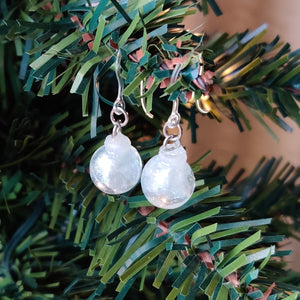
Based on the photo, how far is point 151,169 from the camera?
167mm

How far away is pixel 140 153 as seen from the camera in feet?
0.72

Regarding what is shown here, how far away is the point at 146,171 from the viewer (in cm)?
17

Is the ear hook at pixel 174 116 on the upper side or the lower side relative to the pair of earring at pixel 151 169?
upper

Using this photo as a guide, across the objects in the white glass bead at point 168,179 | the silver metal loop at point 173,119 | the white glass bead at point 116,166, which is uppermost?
the silver metal loop at point 173,119

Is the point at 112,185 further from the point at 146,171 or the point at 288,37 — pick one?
the point at 288,37

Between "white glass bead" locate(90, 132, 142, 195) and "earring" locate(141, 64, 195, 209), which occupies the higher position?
"earring" locate(141, 64, 195, 209)

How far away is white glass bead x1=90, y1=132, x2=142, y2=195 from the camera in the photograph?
0.57 feet

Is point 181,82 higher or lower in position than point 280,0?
lower

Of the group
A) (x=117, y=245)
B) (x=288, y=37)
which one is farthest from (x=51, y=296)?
(x=288, y=37)

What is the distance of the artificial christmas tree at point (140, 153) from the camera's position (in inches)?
6.7

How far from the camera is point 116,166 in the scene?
0.57ft

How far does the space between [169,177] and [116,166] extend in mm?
23

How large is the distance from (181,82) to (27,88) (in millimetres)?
86

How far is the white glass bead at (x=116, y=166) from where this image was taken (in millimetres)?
174
